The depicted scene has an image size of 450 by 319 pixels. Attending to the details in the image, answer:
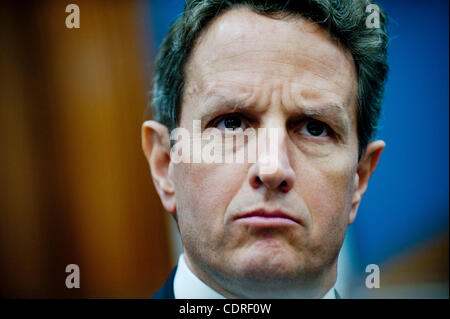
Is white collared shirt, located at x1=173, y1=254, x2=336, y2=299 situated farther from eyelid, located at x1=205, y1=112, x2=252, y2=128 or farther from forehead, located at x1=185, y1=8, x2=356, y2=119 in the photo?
forehead, located at x1=185, y1=8, x2=356, y2=119

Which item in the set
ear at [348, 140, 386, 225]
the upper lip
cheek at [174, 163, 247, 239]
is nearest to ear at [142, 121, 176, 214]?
cheek at [174, 163, 247, 239]

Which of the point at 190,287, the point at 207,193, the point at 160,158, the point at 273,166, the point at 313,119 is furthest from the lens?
the point at 160,158

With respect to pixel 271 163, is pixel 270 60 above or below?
above

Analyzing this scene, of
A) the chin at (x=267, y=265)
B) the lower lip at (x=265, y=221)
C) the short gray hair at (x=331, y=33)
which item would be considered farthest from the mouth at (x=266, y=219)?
the short gray hair at (x=331, y=33)

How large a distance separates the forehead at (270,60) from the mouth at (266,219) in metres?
0.47

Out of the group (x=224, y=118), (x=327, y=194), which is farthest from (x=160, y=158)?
(x=327, y=194)

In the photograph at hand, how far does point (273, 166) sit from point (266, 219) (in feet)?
0.66

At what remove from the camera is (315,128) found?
6.52ft

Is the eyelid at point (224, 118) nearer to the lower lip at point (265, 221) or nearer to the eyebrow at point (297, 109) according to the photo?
the eyebrow at point (297, 109)

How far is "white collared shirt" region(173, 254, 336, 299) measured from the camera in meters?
2.02

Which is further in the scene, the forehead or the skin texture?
the forehead

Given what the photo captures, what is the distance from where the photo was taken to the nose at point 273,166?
1702 millimetres

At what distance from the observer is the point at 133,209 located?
3004 millimetres

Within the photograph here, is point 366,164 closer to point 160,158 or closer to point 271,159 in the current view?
point 271,159
